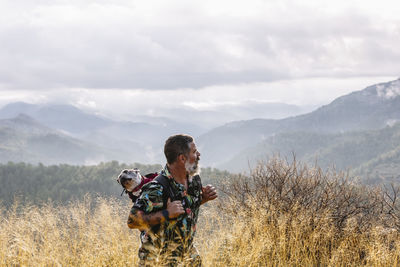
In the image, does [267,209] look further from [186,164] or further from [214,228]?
[186,164]

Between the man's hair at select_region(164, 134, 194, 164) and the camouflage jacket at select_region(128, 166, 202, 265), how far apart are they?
11 centimetres

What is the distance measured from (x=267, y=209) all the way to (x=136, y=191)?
11.8 feet

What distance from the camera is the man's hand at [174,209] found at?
3160mm

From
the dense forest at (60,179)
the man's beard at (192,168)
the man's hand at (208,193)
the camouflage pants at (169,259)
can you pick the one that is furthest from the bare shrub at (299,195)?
the dense forest at (60,179)

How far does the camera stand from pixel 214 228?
631 centimetres

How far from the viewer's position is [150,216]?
3154 mm

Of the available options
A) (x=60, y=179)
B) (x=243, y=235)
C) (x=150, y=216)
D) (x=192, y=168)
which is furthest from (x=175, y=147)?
(x=60, y=179)

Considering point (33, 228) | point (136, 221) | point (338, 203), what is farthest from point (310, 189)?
point (136, 221)

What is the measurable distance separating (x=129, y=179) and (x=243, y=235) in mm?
2160

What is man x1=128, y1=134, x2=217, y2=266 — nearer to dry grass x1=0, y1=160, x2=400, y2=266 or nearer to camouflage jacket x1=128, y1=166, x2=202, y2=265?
camouflage jacket x1=128, y1=166, x2=202, y2=265

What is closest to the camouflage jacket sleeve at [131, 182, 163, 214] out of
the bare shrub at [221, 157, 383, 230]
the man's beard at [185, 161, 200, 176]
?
the man's beard at [185, 161, 200, 176]

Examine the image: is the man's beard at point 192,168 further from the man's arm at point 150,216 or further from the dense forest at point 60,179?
the dense forest at point 60,179

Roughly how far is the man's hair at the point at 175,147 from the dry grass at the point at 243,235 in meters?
1.32

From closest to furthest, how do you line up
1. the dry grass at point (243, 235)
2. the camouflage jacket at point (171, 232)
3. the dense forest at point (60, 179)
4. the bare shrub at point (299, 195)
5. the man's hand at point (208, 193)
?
the camouflage jacket at point (171, 232) < the man's hand at point (208, 193) < the dry grass at point (243, 235) < the bare shrub at point (299, 195) < the dense forest at point (60, 179)
